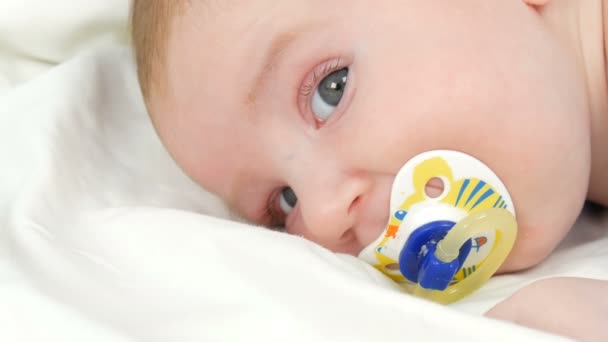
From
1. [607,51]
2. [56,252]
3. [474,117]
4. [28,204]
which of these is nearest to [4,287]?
[56,252]

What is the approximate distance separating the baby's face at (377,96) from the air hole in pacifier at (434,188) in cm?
4

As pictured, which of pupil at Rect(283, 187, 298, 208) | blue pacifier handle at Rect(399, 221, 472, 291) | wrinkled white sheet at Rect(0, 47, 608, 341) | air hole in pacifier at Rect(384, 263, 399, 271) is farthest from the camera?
pupil at Rect(283, 187, 298, 208)

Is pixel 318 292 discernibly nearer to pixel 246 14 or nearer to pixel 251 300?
pixel 251 300

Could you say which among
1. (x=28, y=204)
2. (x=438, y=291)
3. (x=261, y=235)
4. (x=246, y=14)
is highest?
(x=246, y=14)

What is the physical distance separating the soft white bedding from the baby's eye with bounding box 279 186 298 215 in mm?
93

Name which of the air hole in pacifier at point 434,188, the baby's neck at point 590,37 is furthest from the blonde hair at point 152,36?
the baby's neck at point 590,37

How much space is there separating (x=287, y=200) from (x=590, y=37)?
0.49 m

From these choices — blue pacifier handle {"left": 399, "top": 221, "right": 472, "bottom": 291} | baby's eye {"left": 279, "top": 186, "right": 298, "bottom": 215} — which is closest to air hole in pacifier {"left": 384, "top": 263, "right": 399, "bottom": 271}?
blue pacifier handle {"left": 399, "top": 221, "right": 472, "bottom": 291}

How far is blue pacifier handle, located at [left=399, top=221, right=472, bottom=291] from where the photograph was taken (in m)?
0.89

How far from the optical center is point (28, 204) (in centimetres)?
94

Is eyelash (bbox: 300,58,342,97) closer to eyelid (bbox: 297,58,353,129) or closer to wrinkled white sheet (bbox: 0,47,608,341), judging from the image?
eyelid (bbox: 297,58,353,129)

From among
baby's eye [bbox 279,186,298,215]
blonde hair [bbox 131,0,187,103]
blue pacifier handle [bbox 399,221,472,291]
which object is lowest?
blue pacifier handle [bbox 399,221,472,291]

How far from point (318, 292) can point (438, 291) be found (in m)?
0.22

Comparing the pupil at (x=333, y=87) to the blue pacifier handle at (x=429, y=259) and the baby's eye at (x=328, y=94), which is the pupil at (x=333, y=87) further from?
the blue pacifier handle at (x=429, y=259)
